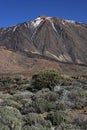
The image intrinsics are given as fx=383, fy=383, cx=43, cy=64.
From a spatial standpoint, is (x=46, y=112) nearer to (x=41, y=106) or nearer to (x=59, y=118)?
(x=41, y=106)

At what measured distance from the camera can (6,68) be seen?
112 meters

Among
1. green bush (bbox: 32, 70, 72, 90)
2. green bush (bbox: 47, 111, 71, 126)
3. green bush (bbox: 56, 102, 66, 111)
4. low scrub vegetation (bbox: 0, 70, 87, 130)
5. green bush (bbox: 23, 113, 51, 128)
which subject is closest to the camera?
low scrub vegetation (bbox: 0, 70, 87, 130)

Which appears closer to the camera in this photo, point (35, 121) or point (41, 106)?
point (35, 121)

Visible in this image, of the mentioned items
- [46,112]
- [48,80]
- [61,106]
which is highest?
[48,80]

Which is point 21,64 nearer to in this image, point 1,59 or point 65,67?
point 1,59

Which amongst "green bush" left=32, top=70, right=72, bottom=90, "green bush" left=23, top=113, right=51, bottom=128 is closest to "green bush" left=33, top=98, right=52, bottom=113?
"green bush" left=23, top=113, right=51, bottom=128

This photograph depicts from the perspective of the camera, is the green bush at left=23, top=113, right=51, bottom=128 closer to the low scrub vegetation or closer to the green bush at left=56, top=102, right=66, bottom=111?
the low scrub vegetation

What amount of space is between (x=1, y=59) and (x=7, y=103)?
4014 inches

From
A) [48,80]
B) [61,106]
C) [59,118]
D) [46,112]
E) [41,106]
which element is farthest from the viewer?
[48,80]

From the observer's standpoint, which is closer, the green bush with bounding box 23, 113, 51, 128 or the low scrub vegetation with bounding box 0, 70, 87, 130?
the low scrub vegetation with bounding box 0, 70, 87, 130

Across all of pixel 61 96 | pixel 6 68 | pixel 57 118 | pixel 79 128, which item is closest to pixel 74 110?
pixel 61 96

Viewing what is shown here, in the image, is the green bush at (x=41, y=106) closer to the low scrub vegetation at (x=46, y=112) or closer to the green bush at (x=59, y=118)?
the low scrub vegetation at (x=46, y=112)

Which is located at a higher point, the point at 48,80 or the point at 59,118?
the point at 48,80

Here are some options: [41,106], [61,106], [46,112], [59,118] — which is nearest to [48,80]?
[41,106]
